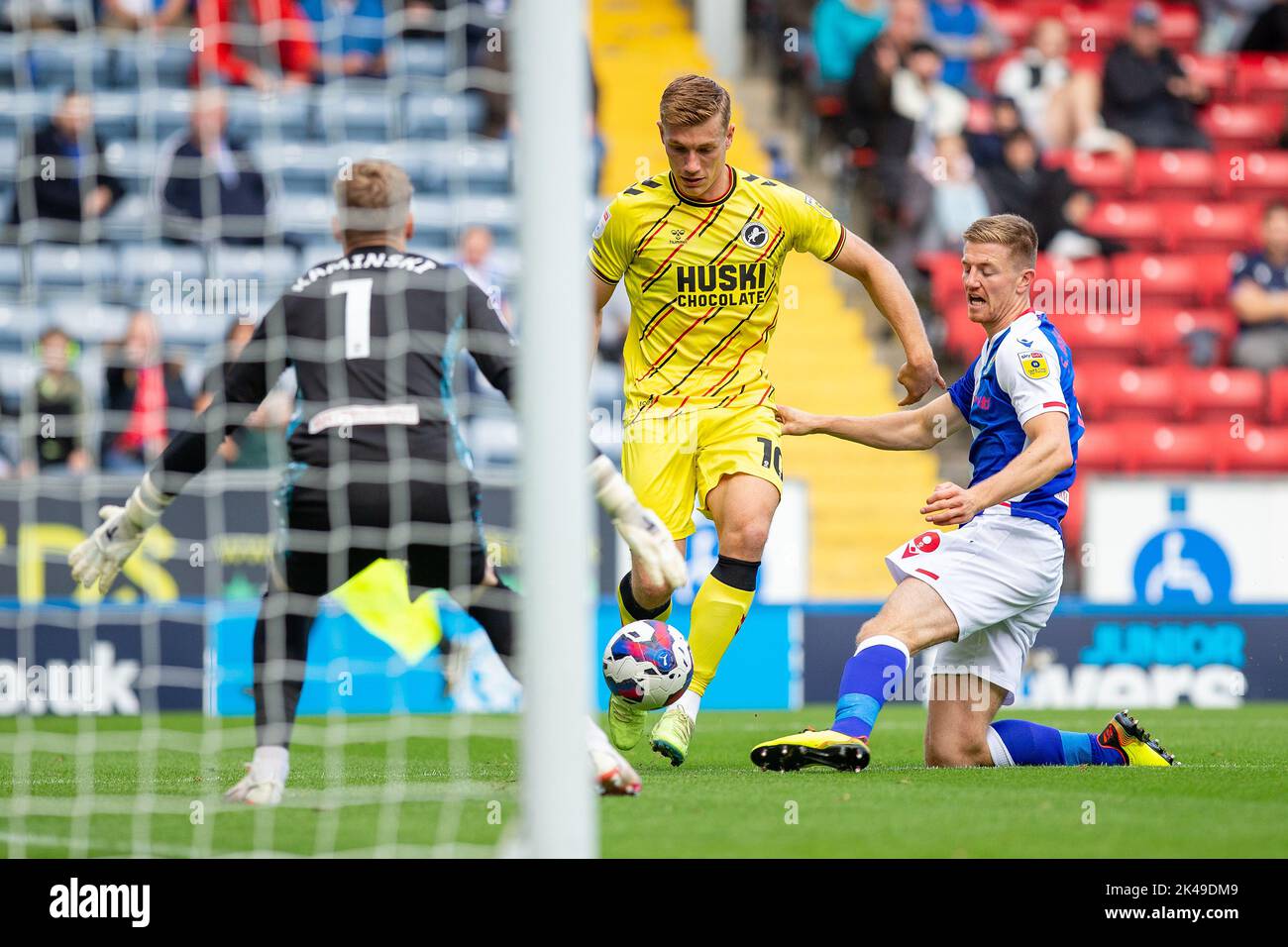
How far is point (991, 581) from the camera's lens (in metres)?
5.54

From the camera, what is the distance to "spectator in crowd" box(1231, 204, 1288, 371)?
40.5 feet

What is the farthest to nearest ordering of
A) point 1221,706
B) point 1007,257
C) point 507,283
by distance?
point 507,283 → point 1221,706 → point 1007,257

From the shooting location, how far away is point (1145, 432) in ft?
39.1

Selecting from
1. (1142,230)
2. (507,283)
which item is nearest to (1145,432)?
(1142,230)

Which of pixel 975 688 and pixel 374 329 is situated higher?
pixel 374 329

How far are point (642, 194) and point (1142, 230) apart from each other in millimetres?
Result: 8315

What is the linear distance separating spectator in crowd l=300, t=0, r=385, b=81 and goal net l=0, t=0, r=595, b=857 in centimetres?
3

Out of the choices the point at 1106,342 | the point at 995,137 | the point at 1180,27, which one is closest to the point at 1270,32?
the point at 1180,27

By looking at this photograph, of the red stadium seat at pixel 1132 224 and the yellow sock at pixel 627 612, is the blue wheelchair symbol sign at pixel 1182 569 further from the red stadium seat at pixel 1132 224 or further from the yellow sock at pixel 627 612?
the yellow sock at pixel 627 612

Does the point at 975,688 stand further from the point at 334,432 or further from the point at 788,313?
the point at 788,313

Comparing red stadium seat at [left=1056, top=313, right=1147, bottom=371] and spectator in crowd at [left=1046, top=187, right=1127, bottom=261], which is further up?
spectator in crowd at [left=1046, top=187, right=1127, bottom=261]

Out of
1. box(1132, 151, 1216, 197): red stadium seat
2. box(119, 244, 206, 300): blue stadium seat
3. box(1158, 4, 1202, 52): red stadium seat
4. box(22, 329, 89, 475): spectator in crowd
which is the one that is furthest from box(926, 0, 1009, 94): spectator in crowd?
box(22, 329, 89, 475): spectator in crowd

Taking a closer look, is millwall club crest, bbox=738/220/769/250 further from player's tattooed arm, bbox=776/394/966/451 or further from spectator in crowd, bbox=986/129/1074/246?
spectator in crowd, bbox=986/129/1074/246
